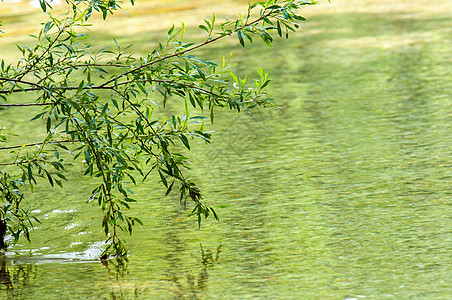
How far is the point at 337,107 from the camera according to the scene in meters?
9.28

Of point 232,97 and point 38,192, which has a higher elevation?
point 232,97

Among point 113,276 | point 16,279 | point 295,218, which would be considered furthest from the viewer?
point 295,218

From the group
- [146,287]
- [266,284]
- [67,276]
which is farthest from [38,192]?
[266,284]

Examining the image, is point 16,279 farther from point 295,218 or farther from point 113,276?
point 295,218

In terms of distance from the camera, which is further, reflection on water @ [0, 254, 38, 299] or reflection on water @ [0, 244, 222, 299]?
reflection on water @ [0, 254, 38, 299]

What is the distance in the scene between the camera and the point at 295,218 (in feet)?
18.2

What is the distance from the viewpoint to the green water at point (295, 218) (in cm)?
443

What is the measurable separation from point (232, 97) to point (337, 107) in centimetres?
450

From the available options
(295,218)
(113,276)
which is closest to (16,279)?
(113,276)

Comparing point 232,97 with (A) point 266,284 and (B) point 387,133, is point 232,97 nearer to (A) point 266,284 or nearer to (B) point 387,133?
(A) point 266,284

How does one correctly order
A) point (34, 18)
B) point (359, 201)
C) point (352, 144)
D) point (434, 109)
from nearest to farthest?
point (359, 201)
point (352, 144)
point (434, 109)
point (34, 18)

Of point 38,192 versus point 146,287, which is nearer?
point 146,287

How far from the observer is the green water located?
4.43 m

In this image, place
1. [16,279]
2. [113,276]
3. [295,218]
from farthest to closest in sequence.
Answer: [295,218], [16,279], [113,276]
